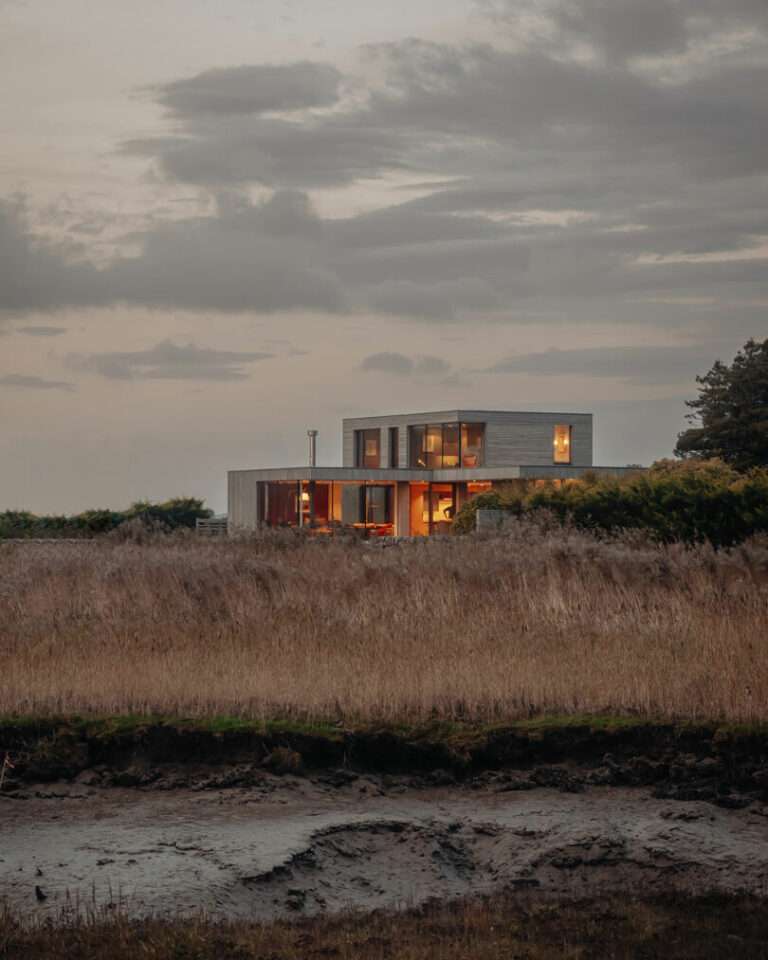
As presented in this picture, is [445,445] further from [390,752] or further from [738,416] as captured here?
[390,752]

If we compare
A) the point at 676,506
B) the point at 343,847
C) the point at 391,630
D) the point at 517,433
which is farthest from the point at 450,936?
the point at 517,433

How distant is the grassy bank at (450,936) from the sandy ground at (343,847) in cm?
44

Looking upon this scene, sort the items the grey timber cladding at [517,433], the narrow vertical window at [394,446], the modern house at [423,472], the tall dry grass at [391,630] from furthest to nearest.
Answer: the narrow vertical window at [394,446]
the grey timber cladding at [517,433]
the modern house at [423,472]
the tall dry grass at [391,630]

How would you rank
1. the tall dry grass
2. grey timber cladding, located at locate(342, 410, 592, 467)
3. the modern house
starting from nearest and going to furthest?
1. the tall dry grass
2. the modern house
3. grey timber cladding, located at locate(342, 410, 592, 467)

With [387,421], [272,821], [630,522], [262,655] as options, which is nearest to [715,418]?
[387,421]

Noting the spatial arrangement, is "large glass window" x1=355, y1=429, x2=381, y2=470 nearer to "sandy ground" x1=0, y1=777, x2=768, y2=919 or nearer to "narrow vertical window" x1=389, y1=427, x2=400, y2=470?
"narrow vertical window" x1=389, y1=427, x2=400, y2=470

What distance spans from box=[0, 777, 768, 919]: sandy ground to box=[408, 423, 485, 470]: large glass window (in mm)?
46270

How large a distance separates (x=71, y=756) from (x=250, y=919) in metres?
3.24

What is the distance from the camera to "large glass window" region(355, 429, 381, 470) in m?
61.1

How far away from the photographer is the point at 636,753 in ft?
32.3

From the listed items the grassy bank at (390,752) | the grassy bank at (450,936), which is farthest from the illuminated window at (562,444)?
the grassy bank at (450,936)

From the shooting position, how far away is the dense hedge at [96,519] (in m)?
32.8

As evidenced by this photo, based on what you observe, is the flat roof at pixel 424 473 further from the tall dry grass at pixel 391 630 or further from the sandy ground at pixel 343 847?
the sandy ground at pixel 343 847

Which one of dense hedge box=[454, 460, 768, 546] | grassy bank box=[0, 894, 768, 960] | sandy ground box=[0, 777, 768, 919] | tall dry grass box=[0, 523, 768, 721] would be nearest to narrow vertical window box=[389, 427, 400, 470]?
dense hedge box=[454, 460, 768, 546]
